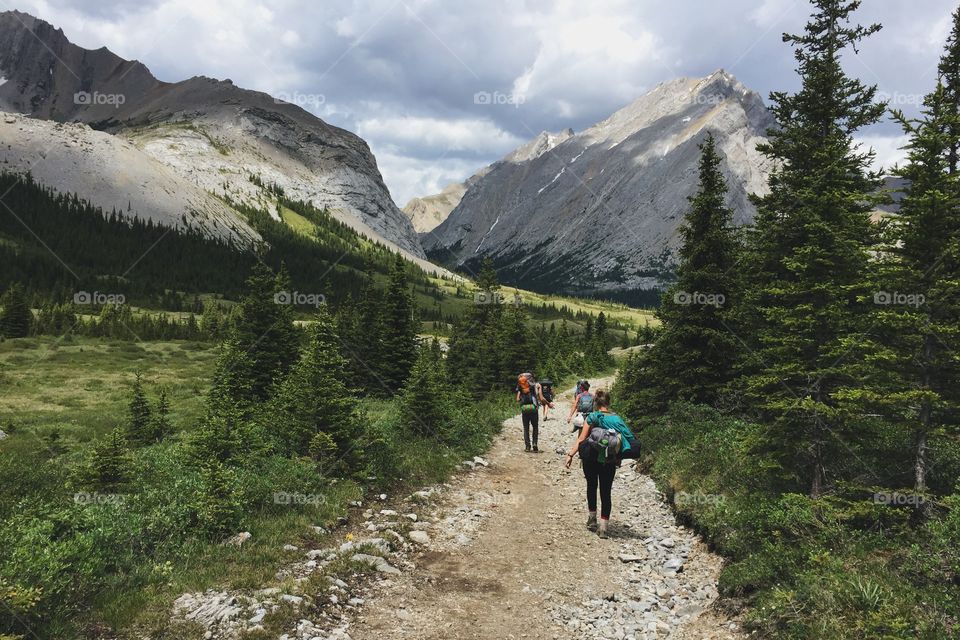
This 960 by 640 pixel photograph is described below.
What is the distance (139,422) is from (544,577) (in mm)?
23997

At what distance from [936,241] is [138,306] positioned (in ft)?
492

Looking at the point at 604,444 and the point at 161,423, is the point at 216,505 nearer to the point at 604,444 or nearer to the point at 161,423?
the point at 604,444

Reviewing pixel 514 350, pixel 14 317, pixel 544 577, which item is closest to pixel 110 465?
pixel 544 577

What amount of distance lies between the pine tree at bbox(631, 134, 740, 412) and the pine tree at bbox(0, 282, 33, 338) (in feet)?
284

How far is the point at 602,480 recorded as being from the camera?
1144 centimetres

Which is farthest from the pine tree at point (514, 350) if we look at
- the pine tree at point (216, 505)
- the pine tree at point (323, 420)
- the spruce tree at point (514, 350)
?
the pine tree at point (216, 505)

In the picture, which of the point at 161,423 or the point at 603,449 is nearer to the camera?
the point at 603,449

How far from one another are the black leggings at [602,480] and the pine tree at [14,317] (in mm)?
87589

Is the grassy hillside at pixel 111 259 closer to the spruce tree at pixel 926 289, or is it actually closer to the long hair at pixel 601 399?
the long hair at pixel 601 399

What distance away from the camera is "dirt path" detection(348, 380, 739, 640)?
7516mm

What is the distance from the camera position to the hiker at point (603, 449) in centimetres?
1107

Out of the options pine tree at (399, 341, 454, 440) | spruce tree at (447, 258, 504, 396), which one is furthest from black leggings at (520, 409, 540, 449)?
spruce tree at (447, 258, 504, 396)

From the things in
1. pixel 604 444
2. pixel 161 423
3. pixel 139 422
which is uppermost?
pixel 604 444

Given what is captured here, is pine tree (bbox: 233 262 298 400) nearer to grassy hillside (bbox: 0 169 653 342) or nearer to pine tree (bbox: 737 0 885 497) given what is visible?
pine tree (bbox: 737 0 885 497)
